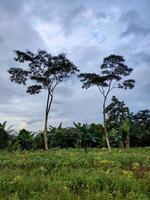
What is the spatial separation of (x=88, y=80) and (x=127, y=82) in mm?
3890

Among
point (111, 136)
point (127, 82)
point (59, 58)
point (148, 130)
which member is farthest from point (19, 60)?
point (148, 130)

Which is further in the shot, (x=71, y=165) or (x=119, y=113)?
(x=119, y=113)

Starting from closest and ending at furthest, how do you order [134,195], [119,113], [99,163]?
[134,195] < [99,163] < [119,113]

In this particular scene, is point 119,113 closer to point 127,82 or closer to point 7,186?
point 127,82

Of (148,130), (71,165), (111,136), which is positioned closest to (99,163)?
(71,165)

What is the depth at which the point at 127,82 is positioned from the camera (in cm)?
4650

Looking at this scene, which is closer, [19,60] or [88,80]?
[19,60]

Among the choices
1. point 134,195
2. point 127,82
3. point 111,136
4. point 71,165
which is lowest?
point 134,195

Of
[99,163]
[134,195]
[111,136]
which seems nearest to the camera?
[134,195]

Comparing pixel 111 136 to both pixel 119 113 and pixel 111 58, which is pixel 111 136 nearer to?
pixel 119 113

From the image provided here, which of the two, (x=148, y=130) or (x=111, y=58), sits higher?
(x=111, y=58)

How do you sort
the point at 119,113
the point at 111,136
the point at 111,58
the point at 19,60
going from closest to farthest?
the point at 19,60 → the point at 111,58 → the point at 111,136 → the point at 119,113

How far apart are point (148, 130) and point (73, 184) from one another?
46078mm

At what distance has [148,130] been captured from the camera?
190 feet
